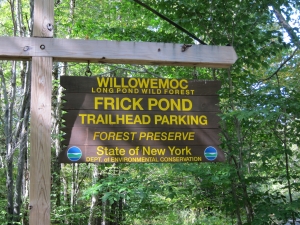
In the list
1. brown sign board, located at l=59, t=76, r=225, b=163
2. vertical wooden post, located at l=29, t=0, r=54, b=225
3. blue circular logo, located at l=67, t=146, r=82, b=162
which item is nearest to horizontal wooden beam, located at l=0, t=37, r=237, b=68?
vertical wooden post, located at l=29, t=0, r=54, b=225

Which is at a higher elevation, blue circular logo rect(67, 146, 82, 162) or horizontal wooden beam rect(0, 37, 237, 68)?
horizontal wooden beam rect(0, 37, 237, 68)

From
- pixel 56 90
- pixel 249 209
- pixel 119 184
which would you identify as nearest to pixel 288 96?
pixel 249 209

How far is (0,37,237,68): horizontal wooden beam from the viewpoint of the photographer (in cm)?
252

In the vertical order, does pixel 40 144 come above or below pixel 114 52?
below

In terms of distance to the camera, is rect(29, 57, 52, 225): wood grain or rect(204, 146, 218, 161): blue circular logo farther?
rect(204, 146, 218, 161): blue circular logo

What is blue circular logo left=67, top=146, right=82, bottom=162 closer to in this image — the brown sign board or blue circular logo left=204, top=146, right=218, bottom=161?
the brown sign board

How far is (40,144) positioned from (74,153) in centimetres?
27

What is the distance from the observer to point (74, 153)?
7.92ft

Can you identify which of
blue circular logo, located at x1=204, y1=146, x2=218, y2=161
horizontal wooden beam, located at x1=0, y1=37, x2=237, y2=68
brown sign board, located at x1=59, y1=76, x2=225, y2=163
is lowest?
blue circular logo, located at x1=204, y1=146, x2=218, y2=161

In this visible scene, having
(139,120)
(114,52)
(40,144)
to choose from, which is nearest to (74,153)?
(40,144)

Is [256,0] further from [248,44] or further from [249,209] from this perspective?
[249,209]

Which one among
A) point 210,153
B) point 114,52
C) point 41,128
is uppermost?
point 114,52

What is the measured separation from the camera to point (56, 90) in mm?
9469

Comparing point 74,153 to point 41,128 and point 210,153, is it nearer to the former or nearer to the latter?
point 41,128
